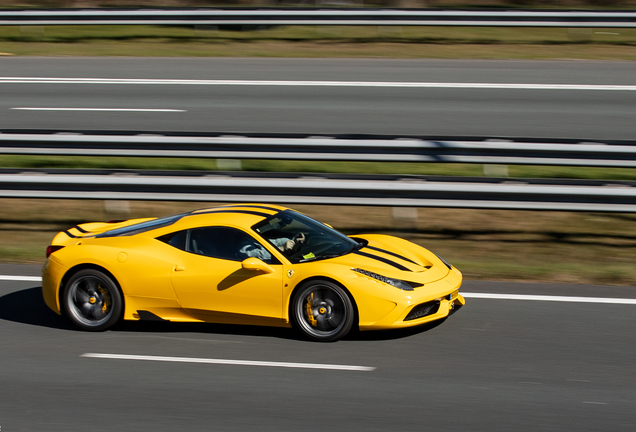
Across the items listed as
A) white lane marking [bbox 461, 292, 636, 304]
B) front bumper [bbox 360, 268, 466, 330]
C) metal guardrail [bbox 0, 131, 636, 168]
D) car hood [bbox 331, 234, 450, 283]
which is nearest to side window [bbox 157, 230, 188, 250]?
car hood [bbox 331, 234, 450, 283]

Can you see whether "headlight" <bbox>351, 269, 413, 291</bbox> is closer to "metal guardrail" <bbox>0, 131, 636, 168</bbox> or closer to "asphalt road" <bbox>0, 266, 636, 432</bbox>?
"asphalt road" <bbox>0, 266, 636, 432</bbox>

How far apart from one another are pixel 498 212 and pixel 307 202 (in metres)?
2.82

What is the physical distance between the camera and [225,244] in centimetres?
679

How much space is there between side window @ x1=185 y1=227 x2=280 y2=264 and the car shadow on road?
699mm

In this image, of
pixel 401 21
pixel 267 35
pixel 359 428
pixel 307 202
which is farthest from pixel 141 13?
pixel 359 428

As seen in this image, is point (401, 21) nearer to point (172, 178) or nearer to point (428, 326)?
point (172, 178)

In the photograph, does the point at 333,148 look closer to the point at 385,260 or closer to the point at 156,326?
the point at 385,260

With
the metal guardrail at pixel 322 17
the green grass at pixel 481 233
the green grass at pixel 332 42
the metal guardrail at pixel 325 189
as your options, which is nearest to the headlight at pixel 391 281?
the green grass at pixel 481 233

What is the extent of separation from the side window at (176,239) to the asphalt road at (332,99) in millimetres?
5660

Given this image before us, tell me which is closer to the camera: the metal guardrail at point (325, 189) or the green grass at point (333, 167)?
the metal guardrail at point (325, 189)

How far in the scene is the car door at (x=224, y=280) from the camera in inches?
258

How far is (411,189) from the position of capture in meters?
9.09

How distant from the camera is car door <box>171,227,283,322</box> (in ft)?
21.5

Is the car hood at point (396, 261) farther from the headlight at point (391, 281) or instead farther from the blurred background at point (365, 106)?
the blurred background at point (365, 106)
